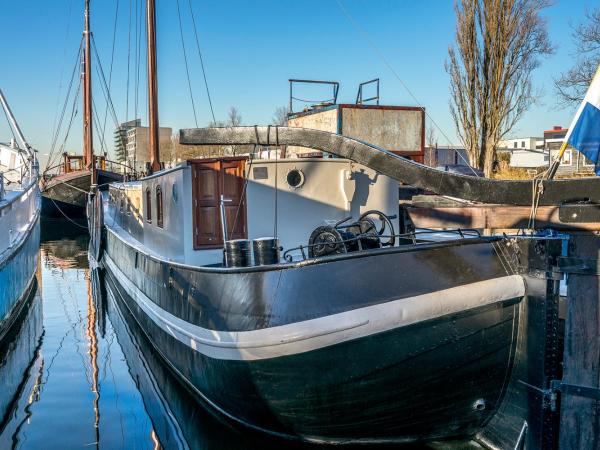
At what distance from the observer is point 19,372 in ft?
26.7

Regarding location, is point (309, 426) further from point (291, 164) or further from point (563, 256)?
point (291, 164)

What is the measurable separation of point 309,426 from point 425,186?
243cm

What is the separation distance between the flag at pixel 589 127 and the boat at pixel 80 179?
77.5 ft

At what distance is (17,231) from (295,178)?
23.8 feet

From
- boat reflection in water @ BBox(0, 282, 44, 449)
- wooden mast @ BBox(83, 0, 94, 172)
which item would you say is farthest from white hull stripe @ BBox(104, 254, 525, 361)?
wooden mast @ BBox(83, 0, 94, 172)

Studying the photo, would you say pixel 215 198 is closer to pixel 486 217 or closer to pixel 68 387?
pixel 68 387

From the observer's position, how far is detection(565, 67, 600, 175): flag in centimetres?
451

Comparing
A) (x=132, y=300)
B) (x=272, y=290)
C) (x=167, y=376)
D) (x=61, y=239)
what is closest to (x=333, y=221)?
(x=272, y=290)

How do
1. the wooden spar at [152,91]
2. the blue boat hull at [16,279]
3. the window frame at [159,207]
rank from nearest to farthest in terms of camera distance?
the window frame at [159,207] < the blue boat hull at [16,279] < the wooden spar at [152,91]

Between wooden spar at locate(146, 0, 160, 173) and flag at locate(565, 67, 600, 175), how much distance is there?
38.2 ft

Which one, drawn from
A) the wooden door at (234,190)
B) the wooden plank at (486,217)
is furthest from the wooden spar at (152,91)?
the wooden plank at (486,217)

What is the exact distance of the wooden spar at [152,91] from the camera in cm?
1476

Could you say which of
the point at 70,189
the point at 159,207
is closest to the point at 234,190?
the point at 159,207

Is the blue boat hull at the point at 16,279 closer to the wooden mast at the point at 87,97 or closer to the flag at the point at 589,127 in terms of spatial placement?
the flag at the point at 589,127
